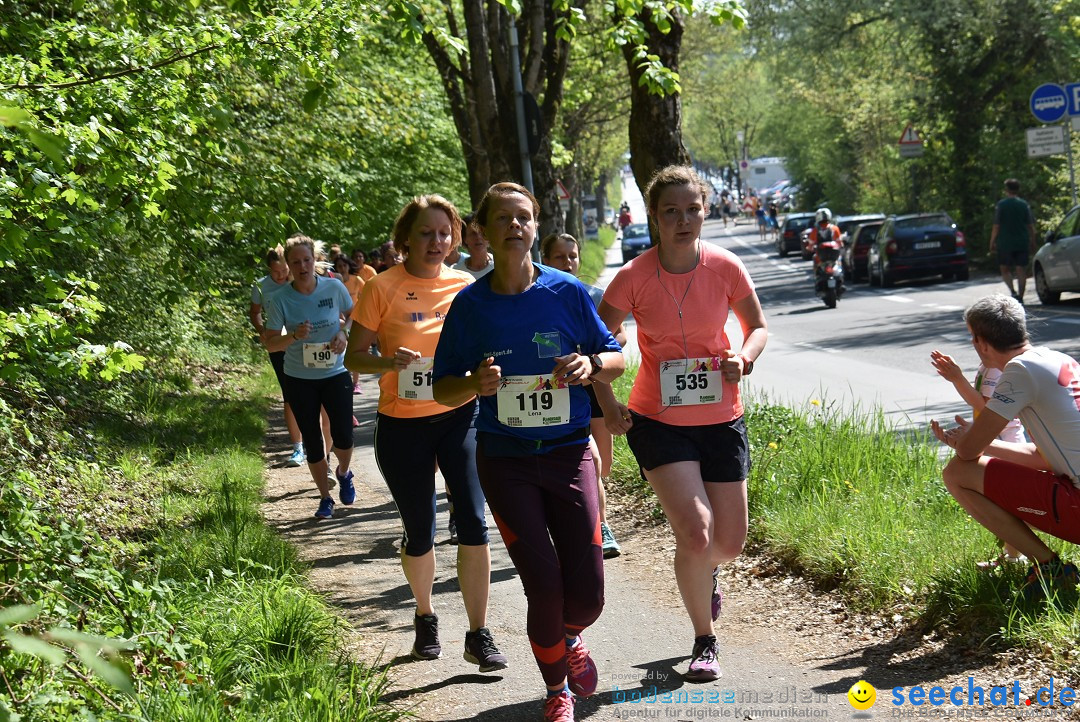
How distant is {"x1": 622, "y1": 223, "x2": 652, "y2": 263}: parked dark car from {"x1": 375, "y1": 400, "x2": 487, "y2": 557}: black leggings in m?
49.9

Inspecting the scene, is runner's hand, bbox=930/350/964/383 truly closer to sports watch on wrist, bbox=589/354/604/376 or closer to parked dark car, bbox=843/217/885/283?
sports watch on wrist, bbox=589/354/604/376

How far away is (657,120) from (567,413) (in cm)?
620

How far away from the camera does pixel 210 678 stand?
185 inches

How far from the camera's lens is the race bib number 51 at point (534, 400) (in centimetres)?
463

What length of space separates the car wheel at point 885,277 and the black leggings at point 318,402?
2299cm

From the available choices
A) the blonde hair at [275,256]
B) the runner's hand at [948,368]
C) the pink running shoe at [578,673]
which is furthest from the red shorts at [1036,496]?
the blonde hair at [275,256]

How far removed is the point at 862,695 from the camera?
4715 mm

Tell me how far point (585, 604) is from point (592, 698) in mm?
580

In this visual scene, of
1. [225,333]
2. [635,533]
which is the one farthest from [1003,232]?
[635,533]

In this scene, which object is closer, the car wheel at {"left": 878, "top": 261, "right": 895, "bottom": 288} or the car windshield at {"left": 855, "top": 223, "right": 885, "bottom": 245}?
the car wheel at {"left": 878, "top": 261, "right": 895, "bottom": 288}

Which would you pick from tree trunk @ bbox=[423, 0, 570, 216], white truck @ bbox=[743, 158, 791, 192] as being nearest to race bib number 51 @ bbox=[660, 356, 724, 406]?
tree trunk @ bbox=[423, 0, 570, 216]

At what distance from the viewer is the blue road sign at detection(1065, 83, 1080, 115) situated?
2091cm

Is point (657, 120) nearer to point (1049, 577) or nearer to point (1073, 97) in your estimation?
point (1049, 577)

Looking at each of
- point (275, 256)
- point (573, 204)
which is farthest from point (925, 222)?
point (275, 256)
